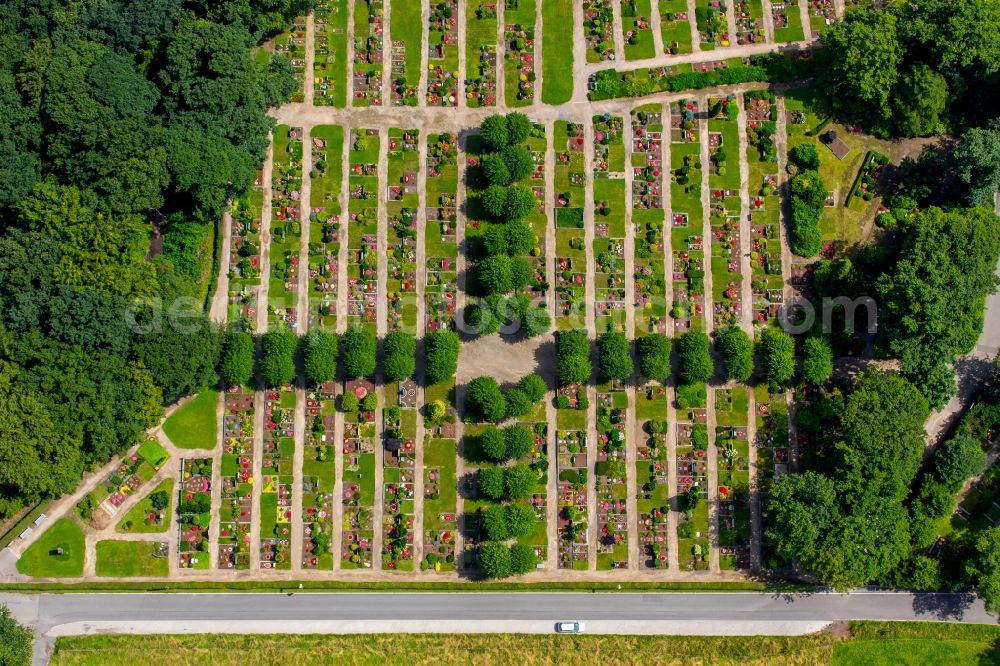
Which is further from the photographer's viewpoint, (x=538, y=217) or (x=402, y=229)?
(x=538, y=217)

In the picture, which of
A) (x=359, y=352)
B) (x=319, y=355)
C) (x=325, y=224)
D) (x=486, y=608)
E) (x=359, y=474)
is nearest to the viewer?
(x=359, y=352)

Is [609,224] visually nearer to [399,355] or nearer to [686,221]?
[686,221]

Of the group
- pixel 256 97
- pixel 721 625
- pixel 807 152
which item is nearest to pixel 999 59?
pixel 807 152

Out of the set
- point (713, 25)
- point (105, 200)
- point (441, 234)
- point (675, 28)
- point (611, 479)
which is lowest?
point (611, 479)

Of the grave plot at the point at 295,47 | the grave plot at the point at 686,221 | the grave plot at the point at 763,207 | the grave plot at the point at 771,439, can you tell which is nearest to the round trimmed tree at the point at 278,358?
the grave plot at the point at 295,47

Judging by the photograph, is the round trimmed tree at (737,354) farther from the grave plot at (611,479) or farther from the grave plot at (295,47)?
the grave plot at (295,47)

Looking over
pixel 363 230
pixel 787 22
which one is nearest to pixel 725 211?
pixel 787 22
